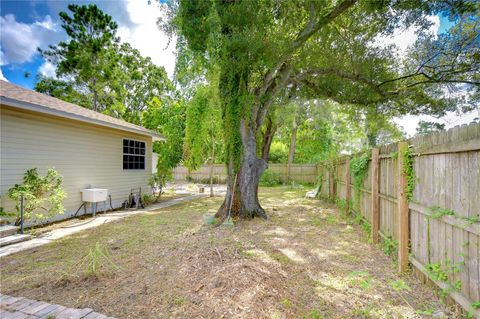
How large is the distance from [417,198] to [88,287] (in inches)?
158

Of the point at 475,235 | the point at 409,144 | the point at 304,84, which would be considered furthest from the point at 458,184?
the point at 304,84

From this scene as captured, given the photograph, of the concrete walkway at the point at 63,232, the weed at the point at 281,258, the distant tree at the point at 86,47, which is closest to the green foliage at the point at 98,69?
the distant tree at the point at 86,47

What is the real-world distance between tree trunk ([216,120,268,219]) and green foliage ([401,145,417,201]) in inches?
146

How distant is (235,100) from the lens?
20.6 ft

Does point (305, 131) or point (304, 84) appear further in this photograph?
point (305, 131)

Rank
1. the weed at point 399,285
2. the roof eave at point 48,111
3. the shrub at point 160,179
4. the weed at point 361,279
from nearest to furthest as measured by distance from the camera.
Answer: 1. the weed at point 399,285
2. the weed at point 361,279
3. the roof eave at point 48,111
4. the shrub at point 160,179

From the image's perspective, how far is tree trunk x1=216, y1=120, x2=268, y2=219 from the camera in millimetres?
6316

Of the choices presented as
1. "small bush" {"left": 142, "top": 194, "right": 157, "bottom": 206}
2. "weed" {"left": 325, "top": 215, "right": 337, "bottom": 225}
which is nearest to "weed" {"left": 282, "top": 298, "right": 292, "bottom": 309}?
"weed" {"left": 325, "top": 215, "right": 337, "bottom": 225}

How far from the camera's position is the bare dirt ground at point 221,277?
2430 millimetres

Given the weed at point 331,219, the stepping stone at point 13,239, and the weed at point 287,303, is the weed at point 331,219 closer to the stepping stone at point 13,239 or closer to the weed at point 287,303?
the weed at point 287,303

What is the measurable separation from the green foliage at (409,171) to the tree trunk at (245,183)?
371 cm

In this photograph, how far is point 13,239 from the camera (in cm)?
469

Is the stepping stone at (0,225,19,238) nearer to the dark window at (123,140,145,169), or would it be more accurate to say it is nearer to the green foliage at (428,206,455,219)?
the dark window at (123,140,145,169)

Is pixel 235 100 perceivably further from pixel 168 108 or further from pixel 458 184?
pixel 168 108
